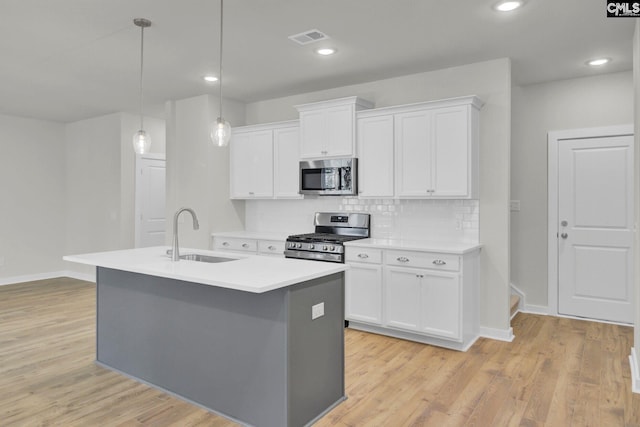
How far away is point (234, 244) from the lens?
5211 millimetres

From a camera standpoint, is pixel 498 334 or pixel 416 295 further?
pixel 498 334

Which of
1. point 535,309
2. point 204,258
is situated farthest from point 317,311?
point 535,309

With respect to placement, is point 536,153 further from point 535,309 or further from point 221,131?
point 221,131

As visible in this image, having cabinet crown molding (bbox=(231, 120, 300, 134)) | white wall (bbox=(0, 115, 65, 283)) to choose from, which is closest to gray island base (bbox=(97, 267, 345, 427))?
cabinet crown molding (bbox=(231, 120, 300, 134))

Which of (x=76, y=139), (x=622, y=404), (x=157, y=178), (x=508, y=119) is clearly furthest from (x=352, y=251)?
(x=76, y=139)

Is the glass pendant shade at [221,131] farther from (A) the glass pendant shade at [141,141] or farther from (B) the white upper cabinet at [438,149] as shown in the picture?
(B) the white upper cabinet at [438,149]

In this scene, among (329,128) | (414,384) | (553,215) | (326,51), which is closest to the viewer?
(414,384)

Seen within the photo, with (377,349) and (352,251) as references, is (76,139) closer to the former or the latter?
(352,251)

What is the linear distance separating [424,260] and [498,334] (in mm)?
1048

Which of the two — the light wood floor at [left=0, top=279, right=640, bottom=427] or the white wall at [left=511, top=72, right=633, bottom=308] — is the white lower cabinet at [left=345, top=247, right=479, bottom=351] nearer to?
the light wood floor at [left=0, top=279, right=640, bottom=427]

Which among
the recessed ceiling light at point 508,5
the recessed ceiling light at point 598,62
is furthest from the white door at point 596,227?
the recessed ceiling light at point 508,5

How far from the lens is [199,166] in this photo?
17.9ft

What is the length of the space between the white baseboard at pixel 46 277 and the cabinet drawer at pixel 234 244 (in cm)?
275

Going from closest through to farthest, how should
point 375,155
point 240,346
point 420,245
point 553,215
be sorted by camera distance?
point 240,346 → point 420,245 → point 375,155 → point 553,215
